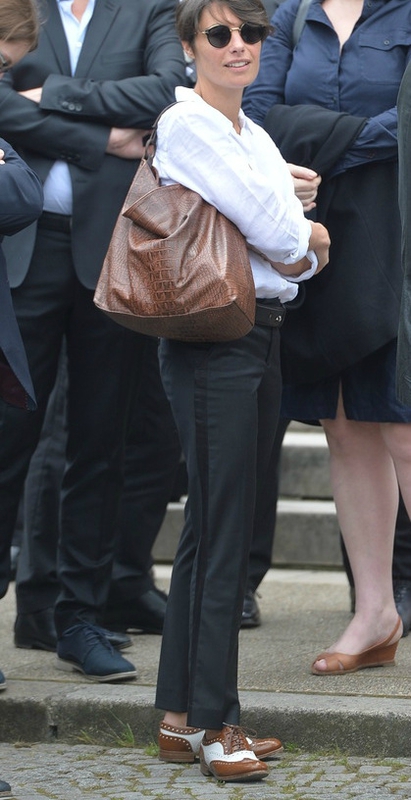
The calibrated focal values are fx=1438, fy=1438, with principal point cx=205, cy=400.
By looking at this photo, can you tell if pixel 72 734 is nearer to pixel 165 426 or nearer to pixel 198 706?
pixel 198 706

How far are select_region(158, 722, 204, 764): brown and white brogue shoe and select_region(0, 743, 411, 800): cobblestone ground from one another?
3 centimetres

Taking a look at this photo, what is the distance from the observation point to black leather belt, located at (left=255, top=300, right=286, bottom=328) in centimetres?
365

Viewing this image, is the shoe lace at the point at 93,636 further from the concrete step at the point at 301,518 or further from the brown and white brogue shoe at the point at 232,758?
the concrete step at the point at 301,518

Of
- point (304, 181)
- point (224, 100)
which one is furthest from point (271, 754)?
point (224, 100)

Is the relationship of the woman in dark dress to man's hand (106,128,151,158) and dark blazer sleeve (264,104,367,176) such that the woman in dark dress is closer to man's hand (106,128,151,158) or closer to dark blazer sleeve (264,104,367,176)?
dark blazer sleeve (264,104,367,176)

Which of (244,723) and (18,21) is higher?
(18,21)

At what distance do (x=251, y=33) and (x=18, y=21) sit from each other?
0.62m

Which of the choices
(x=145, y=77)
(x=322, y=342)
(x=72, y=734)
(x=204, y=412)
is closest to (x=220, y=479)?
(x=204, y=412)

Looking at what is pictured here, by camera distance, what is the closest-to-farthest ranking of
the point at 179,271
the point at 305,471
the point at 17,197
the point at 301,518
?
1. the point at 179,271
2. the point at 17,197
3. the point at 301,518
4. the point at 305,471

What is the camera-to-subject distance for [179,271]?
136 inches

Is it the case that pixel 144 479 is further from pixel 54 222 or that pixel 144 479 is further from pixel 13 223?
pixel 13 223

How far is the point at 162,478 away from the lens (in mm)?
5113

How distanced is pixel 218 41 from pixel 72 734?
203cm

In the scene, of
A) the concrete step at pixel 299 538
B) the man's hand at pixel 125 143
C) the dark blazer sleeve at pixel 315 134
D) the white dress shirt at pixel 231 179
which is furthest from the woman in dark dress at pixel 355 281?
the concrete step at pixel 299 538
